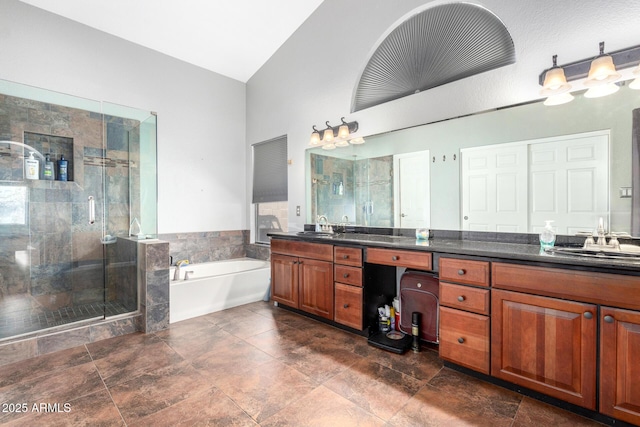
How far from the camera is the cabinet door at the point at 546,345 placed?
1.48 metres

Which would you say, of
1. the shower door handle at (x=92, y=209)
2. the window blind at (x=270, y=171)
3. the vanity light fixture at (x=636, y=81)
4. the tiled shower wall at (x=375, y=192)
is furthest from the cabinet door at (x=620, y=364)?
the shower door handle at (x=92, y=209)

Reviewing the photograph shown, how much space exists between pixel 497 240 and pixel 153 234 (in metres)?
3.56

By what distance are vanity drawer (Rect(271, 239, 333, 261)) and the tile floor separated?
744 millimetres

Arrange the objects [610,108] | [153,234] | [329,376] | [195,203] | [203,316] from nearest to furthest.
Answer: [610,108] < [329,376] < [203,316] < [153,234] < [195,203]

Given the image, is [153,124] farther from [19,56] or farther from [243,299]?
[243,299]

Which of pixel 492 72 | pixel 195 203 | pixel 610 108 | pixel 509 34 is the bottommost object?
pixel 195 203

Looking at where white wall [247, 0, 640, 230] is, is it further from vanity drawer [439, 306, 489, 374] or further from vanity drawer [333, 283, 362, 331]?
vanity drawer [439, 306, 489, 374]

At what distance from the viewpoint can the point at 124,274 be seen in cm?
304

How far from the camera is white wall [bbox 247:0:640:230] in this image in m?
1.93

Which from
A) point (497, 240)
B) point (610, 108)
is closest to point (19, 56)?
point (497, 240)

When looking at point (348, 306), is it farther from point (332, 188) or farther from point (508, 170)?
point (508, 170)

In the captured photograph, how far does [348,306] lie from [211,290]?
1642mm

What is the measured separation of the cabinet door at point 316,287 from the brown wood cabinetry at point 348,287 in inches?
3.3

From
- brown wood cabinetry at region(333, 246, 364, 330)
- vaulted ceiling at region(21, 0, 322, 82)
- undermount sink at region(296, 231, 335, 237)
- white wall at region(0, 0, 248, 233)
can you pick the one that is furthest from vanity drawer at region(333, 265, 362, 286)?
vaulted ceiling at region(21, 0, 322, 82)
